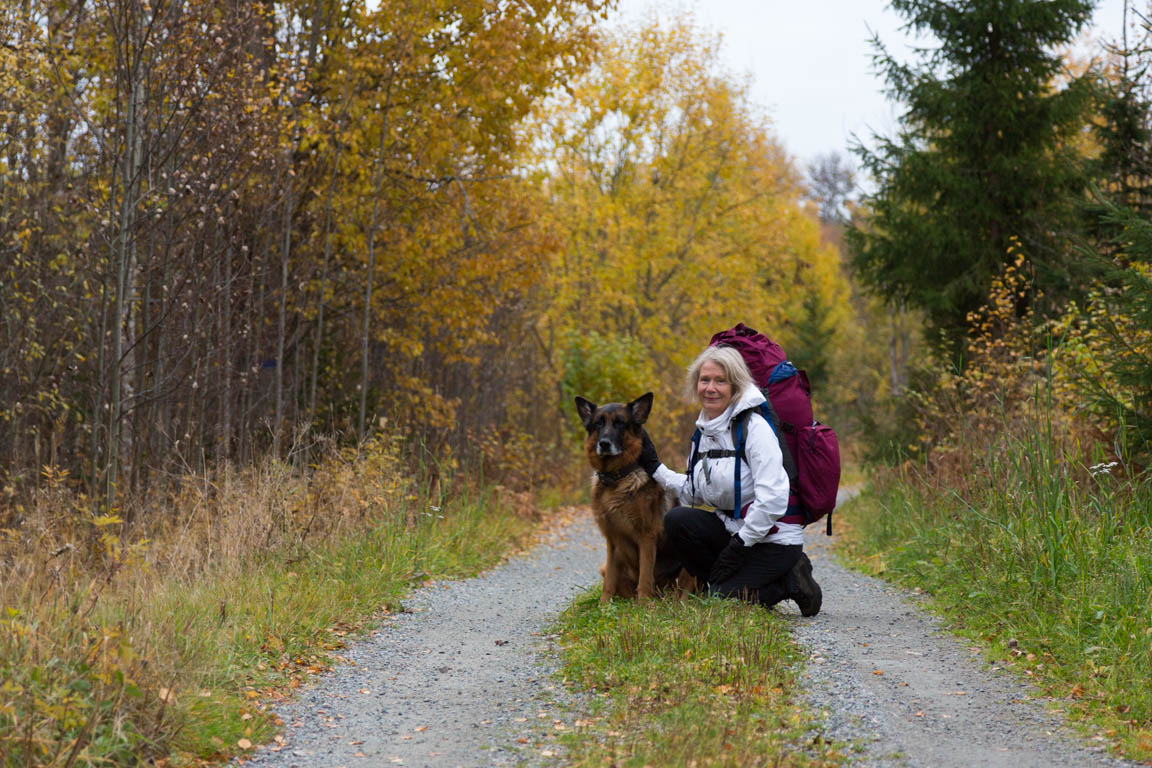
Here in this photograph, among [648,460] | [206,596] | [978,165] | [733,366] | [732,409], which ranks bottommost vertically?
[206,596]

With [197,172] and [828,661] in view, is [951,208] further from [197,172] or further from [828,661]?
[828,661]

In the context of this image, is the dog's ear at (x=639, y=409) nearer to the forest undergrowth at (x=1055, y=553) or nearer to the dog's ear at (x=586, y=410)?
the dog's ear at (x=586, y=410)

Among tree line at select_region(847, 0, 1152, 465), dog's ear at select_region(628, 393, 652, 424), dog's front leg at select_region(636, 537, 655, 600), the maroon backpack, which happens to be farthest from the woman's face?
tree line at select_region(847, 0, 1152, 465)

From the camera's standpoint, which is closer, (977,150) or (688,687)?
(688,687)

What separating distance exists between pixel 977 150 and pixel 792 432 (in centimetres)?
1116

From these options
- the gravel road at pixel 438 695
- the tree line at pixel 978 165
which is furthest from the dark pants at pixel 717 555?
the tree line at pixel 978 165

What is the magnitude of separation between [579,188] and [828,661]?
19919mm

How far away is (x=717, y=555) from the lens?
6895mm

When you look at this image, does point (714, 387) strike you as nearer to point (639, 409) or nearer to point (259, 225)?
point (639, 409)

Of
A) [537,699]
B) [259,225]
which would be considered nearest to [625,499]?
[537,699]

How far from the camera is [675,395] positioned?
25828 mm

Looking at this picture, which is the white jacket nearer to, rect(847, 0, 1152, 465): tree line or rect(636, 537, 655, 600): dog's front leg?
rect(636, 537, 655, 600): dog's front leg

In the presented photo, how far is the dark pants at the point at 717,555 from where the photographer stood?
659 centimetres

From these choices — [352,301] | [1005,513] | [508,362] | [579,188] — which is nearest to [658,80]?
[579,188]
